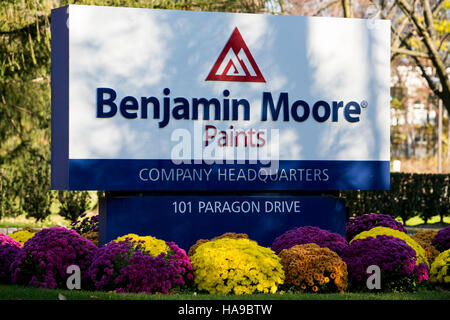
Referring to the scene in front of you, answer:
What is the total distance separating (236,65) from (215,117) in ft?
2.68

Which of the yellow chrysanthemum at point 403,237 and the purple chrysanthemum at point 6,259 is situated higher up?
the yellow chrysanthemum at point 403,237

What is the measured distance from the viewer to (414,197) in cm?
2134

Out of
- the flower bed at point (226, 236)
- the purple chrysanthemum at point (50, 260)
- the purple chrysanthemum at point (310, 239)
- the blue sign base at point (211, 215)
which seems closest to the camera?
the purple chrysanthemum at point (50, 260)

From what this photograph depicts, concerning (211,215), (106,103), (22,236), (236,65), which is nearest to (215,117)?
(236,65)

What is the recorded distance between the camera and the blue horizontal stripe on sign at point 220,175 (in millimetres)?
9547

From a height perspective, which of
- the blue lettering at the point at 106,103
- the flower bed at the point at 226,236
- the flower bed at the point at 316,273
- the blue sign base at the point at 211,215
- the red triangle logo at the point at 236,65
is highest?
the red triangle logo at the point at 236,65

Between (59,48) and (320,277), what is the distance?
4.79 m

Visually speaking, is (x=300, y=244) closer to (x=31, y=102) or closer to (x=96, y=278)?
(x=96, y=278)

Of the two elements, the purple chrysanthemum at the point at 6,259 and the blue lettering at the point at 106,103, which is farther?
the blue lettering at the point at 106,103

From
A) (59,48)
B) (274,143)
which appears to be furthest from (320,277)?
→ (59,48)

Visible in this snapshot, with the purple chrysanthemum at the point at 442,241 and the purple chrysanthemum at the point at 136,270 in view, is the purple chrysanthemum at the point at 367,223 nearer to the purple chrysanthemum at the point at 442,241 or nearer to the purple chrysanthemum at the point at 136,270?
the purple chrysanthemum at the point at 442,241

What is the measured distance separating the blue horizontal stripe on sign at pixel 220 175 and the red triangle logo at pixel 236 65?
4.07 feet

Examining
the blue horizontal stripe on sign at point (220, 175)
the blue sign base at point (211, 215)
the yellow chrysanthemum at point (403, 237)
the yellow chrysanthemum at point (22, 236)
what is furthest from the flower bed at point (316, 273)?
the yellow chrysanthemum at point (22, 236)

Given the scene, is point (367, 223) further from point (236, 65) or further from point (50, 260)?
point (50, 260)
